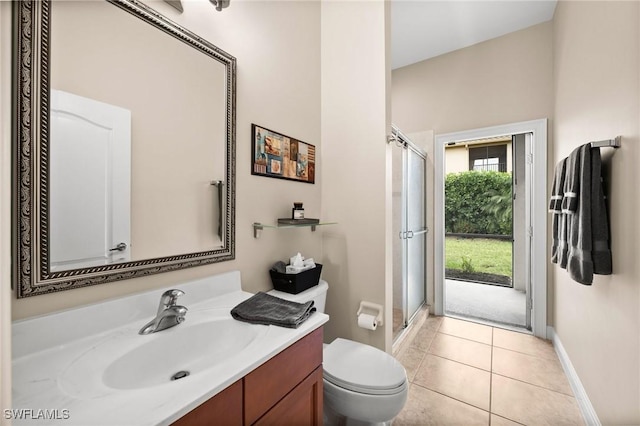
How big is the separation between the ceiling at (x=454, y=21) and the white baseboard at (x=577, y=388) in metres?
2.81

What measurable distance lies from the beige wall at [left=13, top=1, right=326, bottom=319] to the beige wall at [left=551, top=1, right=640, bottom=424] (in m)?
1.52

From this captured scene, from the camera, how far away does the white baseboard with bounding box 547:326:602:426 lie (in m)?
1.50

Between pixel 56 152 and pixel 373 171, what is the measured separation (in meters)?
1.47

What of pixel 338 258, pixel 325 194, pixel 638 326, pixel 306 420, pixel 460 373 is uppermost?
pixel 325 194

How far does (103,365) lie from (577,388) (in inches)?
99.9

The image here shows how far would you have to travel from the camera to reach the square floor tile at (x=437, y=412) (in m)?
1.59

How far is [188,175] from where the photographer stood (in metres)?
1.16

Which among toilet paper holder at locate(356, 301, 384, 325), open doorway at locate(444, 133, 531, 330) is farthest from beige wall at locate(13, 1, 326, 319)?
open doorway at locate(444, 133, 531, 330)

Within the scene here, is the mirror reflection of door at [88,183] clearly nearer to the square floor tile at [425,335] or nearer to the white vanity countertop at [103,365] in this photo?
the white vanity countertop at [103,365]

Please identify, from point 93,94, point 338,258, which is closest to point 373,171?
point 338,258

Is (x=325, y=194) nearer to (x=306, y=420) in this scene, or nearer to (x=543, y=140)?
(x=306, y=420)

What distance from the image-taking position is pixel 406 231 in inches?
99.4

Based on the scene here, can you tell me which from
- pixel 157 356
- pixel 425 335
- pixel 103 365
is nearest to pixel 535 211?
pixel 425 335

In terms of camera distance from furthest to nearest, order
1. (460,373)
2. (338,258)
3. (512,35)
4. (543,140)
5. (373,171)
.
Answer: (512,35), (543,140), (460,373), (338,258), (373,171)
